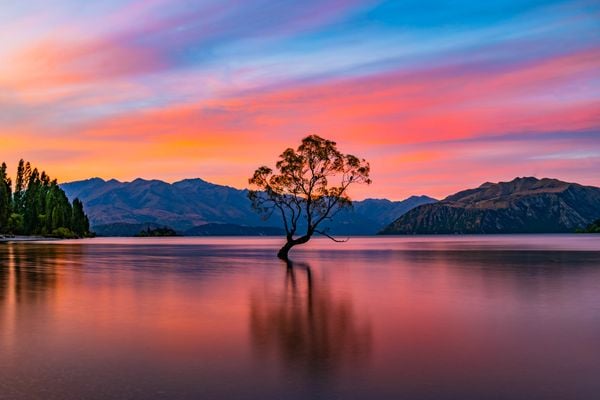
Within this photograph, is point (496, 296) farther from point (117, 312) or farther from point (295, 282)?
point (117, 312)

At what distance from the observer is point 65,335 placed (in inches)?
920

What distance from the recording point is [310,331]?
79.4 feet

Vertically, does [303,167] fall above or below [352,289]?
above

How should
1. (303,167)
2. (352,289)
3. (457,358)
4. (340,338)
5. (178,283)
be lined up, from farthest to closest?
(303,167)
(178,283)
(352,289)
(340,338)
(457,358)

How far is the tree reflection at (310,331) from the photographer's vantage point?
18625 millimetres

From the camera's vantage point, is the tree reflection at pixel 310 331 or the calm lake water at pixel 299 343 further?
the tree reflection at pixel 310 331

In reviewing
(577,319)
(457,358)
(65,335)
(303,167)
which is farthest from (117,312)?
(303,167)

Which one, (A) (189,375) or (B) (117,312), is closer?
(A) (189,375)

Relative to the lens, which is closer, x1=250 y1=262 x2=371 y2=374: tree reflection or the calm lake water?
the calm lake water

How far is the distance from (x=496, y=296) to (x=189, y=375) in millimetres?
26868

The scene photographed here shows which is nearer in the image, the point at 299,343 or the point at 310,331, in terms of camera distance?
the point at 299,343

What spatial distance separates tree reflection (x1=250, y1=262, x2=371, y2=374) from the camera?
1862 cm

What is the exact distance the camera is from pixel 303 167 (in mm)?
88312

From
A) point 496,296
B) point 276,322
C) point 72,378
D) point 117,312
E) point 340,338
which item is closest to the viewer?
point 72,378
